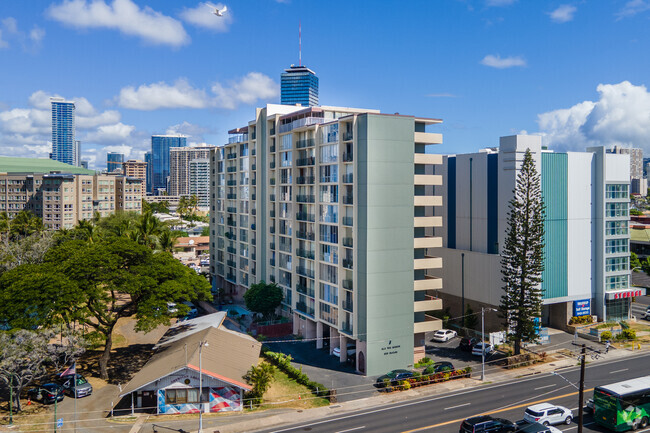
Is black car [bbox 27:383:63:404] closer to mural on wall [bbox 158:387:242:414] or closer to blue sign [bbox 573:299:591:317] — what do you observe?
mural on wall [bbox 158:387:242:414]

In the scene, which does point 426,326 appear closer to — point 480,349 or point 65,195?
point 480,349

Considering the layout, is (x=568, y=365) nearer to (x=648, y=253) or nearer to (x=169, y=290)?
(x=169, y=290)

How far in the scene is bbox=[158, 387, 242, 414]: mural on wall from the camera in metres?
44.0

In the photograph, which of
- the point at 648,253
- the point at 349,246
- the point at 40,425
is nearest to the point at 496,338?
the point at 349,246

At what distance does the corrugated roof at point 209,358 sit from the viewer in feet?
144

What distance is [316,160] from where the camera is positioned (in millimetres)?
61375

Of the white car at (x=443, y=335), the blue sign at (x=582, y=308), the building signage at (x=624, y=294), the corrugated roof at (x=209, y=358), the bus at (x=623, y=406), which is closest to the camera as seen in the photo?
the bus at (x=623, y=406)

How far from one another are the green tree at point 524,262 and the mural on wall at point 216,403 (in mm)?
30430

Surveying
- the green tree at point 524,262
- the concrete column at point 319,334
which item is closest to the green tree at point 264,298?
the concrete column at point 319,334

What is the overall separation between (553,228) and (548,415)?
3247 cm

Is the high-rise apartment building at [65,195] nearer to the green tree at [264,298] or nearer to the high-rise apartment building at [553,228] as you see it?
A: the green tree at [264,298]

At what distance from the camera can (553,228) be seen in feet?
217

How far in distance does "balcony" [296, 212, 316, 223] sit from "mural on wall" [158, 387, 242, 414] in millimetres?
23785

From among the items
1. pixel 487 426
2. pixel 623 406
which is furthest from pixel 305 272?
pixel 623 406
